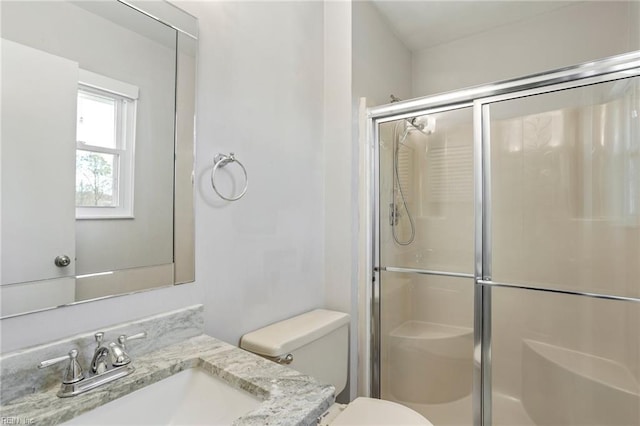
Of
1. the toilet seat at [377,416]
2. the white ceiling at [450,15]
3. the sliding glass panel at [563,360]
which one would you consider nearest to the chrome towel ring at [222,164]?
the toilet seat at [377,416]

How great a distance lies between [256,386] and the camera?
2.59 ft

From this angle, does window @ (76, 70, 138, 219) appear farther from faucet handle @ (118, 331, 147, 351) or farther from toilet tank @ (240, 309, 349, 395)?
toilet tank @ (240, 309, 349, 395)

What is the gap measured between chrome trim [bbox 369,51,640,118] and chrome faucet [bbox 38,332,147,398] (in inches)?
62.5

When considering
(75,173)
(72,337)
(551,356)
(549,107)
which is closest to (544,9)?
(549,107)

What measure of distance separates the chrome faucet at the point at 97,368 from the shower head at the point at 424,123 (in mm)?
1610

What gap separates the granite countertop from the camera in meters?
0.67

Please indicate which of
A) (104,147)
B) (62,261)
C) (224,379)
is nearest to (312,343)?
(224,379)

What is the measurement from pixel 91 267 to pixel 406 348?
63.8 inches

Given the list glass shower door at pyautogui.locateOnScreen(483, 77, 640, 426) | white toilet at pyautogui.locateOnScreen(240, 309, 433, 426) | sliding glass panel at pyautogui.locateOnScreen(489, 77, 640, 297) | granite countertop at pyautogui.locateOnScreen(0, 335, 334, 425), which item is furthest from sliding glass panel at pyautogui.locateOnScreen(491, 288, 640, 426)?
granite countertop at pyautogui.locateOnScreen(0, 335, 334, 425)

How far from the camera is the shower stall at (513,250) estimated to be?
138 cm

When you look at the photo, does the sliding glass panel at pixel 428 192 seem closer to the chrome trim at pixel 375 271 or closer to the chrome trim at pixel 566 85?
the chrome trim at pixel 375 271

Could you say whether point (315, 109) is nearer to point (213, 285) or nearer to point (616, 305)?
point (213, 285)

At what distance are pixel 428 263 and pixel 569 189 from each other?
Result: 2.37 feet

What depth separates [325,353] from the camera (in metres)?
1.48
